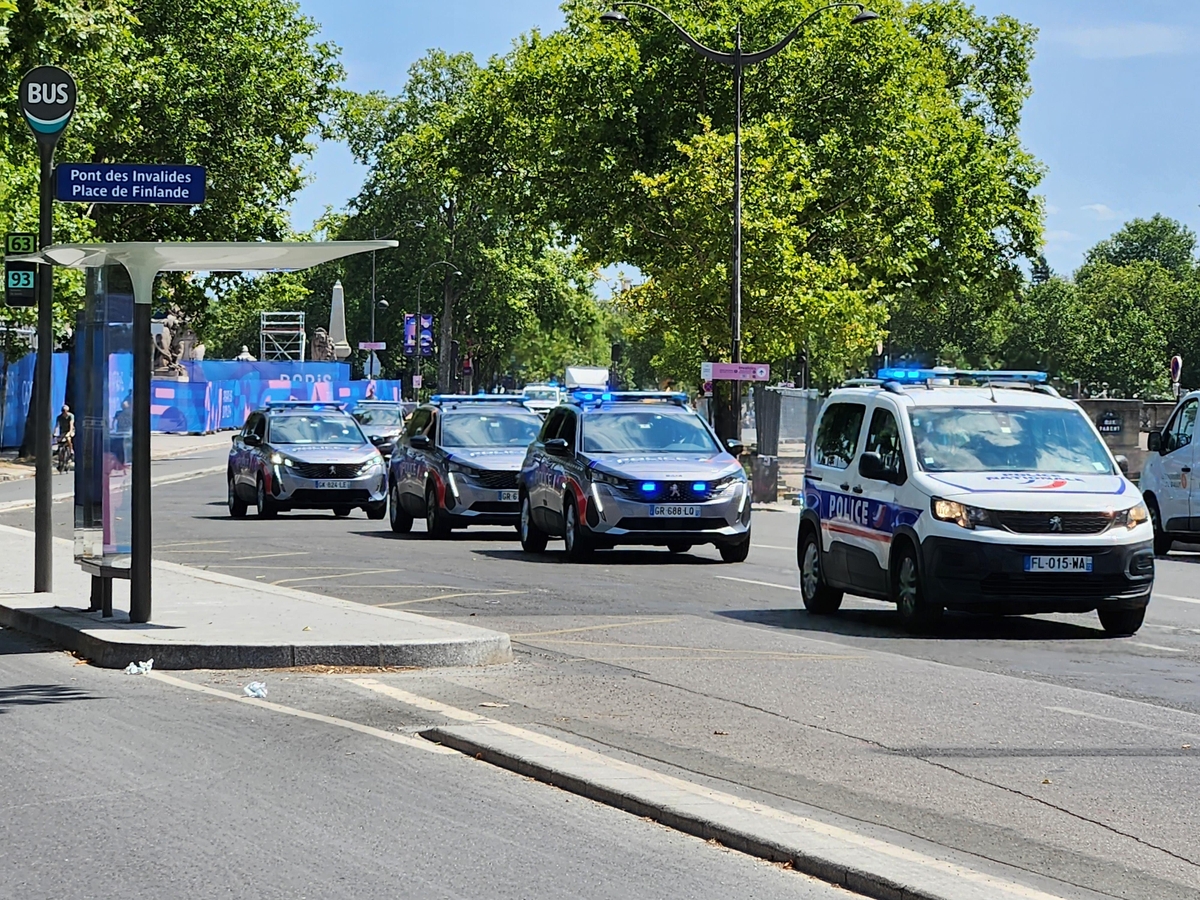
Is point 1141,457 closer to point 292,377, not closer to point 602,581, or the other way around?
point 602,581

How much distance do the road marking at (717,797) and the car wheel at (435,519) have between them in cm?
1363

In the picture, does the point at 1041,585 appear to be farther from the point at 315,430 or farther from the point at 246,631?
the point at 315,430

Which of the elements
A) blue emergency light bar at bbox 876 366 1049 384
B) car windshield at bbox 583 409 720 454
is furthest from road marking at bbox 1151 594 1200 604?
car windshield at bbox 583 409 720 454

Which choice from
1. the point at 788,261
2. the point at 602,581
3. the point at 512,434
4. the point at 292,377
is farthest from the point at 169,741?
the point at 292,377

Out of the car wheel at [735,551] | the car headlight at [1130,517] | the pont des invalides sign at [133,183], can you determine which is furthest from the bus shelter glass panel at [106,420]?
the car wheel at [735,551]

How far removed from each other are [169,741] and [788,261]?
122 feet

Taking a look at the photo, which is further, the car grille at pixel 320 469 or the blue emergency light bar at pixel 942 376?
the car grille at pixel 320 469

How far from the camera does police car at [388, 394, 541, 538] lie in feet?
80.0

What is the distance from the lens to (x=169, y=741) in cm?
909

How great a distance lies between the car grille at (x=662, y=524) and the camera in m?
20.3

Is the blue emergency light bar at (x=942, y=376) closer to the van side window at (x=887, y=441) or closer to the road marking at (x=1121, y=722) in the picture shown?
the van side window at (x=887, y=441)

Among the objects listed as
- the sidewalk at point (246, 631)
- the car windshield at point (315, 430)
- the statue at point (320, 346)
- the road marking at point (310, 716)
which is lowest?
the road marking at point (310, 716)

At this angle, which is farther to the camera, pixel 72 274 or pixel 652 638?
pixel 72 274

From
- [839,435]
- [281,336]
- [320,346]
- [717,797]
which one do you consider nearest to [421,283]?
[320,346]
